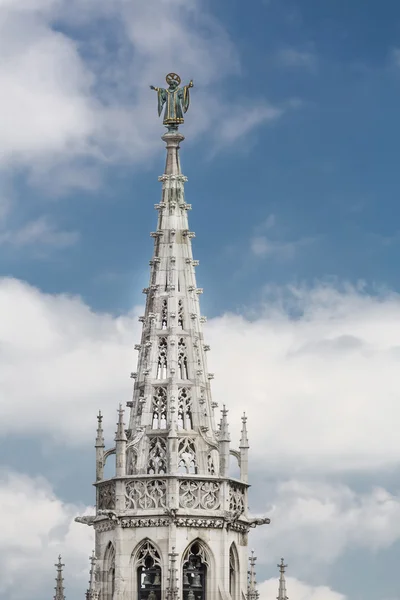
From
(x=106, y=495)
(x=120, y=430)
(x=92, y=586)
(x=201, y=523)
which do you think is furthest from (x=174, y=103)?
(x=92, y=586)

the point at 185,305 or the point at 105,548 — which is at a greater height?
the point at 185,305

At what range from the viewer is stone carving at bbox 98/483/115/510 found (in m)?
107

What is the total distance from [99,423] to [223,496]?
8185 mm

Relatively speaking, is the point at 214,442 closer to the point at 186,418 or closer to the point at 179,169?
the point at 186,418

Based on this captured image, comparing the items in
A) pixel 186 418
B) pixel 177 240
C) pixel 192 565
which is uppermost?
pixel 177 240

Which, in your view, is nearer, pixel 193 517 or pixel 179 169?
pixel 193 517

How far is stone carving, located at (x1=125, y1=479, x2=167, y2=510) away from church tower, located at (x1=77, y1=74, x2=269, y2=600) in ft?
0.17

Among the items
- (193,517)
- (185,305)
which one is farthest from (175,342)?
(193,517)

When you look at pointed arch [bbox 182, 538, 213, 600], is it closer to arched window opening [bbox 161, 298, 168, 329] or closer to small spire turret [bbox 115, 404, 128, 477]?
small spire turret [bbox 115, 404, 128, 477]

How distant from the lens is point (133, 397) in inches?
4304

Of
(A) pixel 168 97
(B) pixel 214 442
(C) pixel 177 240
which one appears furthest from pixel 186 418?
(A) pixel 168 97

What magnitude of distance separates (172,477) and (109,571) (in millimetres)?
6479

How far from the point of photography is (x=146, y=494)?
4163 inches

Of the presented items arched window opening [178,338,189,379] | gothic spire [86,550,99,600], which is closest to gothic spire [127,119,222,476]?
arched window opening [178,338,189,379]
